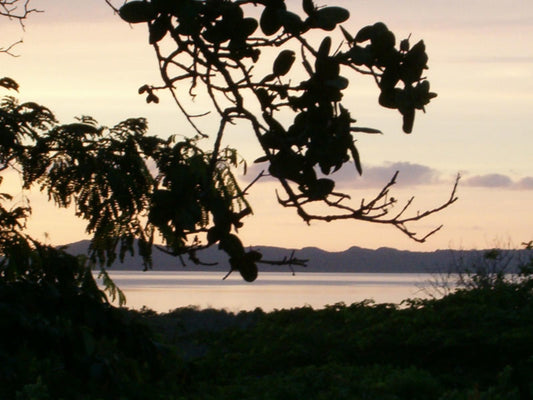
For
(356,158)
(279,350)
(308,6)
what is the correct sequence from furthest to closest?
(279,350) < (308,6) < (356,158)

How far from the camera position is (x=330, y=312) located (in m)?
14.0

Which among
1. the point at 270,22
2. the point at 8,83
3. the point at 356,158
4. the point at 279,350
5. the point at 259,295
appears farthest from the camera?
the point at 259,295

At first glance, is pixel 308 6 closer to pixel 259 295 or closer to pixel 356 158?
pixel 356 158

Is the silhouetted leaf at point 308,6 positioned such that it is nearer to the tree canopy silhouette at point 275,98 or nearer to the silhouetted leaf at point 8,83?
the tree canopy silhouette at point 275,98

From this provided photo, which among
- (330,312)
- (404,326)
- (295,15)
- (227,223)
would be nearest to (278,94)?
(295,15)

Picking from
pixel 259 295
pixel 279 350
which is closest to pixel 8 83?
pixel 279 350

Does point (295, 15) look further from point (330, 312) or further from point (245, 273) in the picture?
point (330, 312)

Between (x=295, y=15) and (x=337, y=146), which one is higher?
(x=295, y=15)

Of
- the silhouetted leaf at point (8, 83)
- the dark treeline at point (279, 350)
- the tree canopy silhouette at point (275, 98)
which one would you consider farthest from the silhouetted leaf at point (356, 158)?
the silhouetted leaf at point (8, 83)

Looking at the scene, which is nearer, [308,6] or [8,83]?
[308,6]

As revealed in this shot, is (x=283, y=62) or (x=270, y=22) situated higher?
(x=270, y=22)

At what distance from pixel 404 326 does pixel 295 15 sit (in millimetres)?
9750

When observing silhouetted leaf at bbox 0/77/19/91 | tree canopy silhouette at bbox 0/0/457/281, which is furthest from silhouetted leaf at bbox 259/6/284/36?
silhouetted leaf at bbox 0/77/19/91

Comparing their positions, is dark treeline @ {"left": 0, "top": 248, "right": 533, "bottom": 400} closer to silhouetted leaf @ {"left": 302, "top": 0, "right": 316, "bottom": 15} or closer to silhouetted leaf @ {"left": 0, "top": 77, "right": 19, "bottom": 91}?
silhouetted leaf @ {"left": 0, "top": 77, "right": 19, "bottom": 91}
